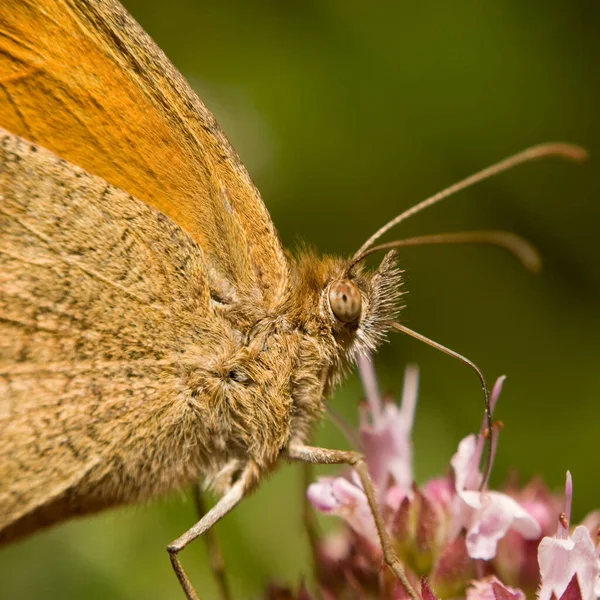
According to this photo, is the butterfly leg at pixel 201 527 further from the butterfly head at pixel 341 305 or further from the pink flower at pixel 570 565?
the pink flower at pixel 570 565

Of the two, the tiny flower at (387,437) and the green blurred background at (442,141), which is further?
the green blurred background at (442,141)

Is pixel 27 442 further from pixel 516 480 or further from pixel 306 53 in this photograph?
pixel 306 53

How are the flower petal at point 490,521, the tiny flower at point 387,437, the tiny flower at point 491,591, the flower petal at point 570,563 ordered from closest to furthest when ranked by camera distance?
the flower petal at point 570,563 < the tiny flower at point 491,591 < the flower petal at point 490,521 < the tiny flower at point 387,437

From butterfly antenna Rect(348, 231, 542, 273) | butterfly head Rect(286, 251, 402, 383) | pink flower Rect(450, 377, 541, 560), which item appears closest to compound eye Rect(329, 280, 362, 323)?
butterfly head Rect(286, 251, 402, 383)

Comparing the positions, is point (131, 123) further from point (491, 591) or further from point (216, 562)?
point (491, 591)

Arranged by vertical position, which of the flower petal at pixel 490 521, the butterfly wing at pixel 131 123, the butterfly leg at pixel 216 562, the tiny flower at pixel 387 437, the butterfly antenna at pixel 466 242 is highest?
the butterfly wing at pixel 131 123

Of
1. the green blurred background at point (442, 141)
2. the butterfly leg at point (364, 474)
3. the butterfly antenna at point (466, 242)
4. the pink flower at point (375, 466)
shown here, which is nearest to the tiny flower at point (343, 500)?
the pink flower at point (375, 466)

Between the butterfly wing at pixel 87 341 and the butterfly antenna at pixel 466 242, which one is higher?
the butterfly antenna at pixel 466 242

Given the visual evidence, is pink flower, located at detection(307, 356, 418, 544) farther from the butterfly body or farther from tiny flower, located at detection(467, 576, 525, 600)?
tiny flower, located at detection(467, 576, 525, 600)
